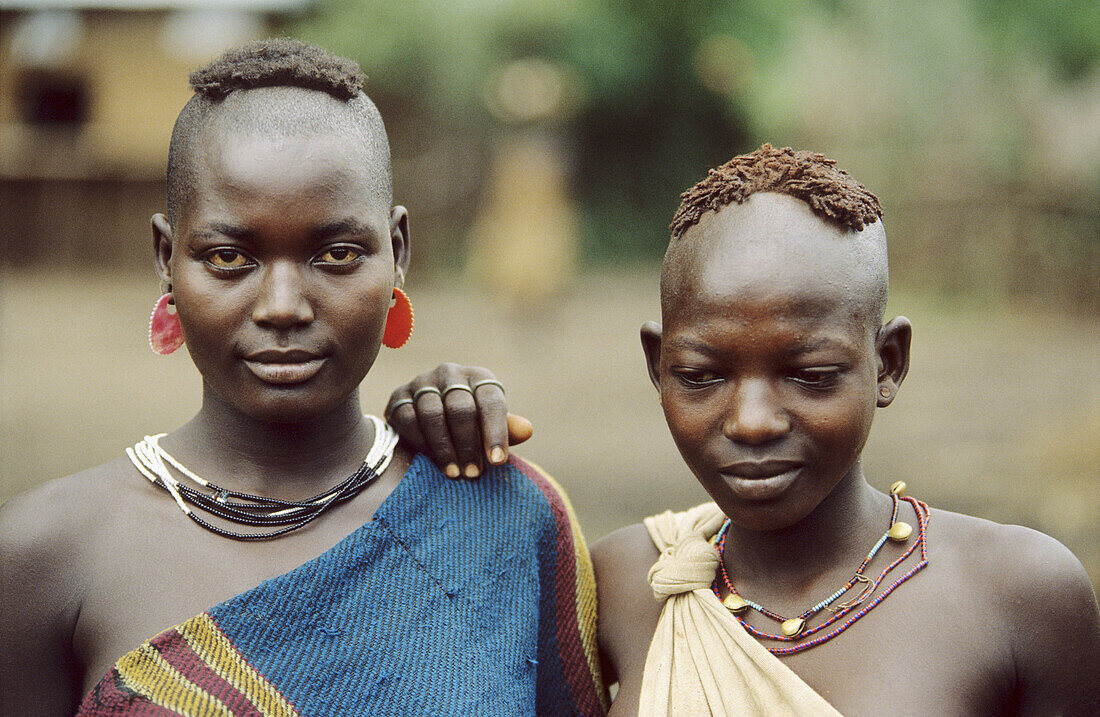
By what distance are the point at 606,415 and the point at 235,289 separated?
7.08m

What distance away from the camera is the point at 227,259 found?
2.18 meters

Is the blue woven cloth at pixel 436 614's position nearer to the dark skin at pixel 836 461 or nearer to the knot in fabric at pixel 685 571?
the knot in fabric at pixel 685 571

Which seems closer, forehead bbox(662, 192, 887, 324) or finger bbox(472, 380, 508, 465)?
forehead bbox(662, 192, 887, 324)

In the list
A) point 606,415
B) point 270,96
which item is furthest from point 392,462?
point 606,415

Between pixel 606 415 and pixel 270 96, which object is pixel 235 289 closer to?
pixel 270 96

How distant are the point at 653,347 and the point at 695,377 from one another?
0.74ft

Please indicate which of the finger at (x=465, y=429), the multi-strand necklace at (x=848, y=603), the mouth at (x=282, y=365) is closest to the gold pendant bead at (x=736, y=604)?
the multi-strand necklace at (x=848, y=603)

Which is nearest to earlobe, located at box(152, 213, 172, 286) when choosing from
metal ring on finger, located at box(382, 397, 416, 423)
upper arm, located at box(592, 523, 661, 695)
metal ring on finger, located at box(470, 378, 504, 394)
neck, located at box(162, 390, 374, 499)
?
neck, located at box(162, 390, 374, 499)

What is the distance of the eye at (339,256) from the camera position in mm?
2215

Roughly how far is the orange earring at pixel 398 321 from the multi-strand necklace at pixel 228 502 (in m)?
Answer: 0.35

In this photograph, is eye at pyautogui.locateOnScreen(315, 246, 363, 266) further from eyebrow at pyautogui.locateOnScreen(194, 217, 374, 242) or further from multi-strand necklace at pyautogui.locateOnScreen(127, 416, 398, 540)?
multi-strand necklace at pyautogui.locateOnScreen(127, 416, 398, 540)

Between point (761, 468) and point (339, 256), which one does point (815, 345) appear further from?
point (339, 256)

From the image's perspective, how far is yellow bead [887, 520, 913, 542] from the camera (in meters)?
2.18

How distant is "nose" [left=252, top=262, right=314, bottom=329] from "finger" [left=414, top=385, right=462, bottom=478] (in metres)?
0.42
